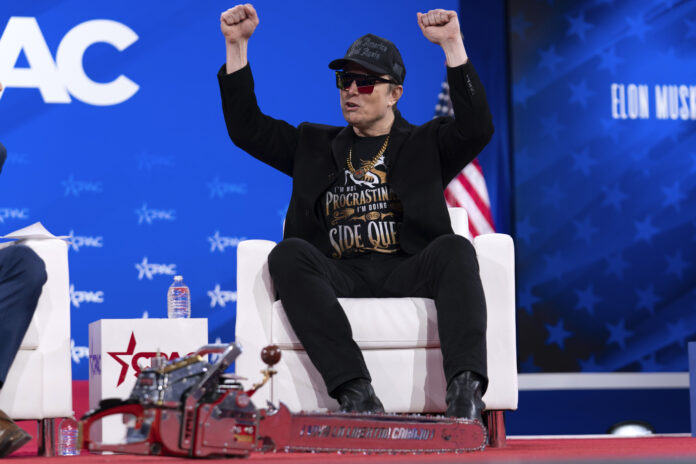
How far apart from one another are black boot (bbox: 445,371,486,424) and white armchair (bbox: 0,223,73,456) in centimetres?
125

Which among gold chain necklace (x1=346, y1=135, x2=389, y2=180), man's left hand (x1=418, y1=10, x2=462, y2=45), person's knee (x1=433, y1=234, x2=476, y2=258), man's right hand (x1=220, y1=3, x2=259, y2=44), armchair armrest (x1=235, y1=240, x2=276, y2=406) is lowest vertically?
armchair armrest (x1=235, y1=240, x2=276, y2=406)

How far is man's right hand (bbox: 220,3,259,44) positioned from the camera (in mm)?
2836

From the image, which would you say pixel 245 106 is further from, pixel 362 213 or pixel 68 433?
pixel 68 433

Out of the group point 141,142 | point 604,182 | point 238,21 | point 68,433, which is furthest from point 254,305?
point 604,182

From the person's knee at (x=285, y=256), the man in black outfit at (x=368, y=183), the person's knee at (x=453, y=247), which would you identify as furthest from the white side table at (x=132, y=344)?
the person's knee at (x=453, y=247)

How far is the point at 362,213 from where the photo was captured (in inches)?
117

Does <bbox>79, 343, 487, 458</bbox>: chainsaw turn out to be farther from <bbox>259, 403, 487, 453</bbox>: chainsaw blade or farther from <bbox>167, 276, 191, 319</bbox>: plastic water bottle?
<bbox>167, 276, 191, 319</bbox>: plastic water bottle

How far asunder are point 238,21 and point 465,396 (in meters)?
1.32

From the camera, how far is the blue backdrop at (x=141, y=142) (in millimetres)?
4789

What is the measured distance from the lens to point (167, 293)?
15.9 ft

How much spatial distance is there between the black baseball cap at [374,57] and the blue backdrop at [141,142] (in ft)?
6.47

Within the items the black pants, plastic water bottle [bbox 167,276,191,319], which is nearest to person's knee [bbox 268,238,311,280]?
the black pants

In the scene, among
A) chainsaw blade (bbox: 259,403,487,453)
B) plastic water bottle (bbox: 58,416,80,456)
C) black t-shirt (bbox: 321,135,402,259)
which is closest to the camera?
chainsaw blade (bbox: 259,403,487,453)

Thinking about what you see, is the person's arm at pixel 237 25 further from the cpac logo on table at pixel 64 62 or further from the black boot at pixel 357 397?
the cpac logo on table at pixel 64 62
